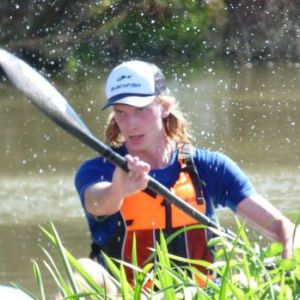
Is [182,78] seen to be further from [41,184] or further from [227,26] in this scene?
[41,184]

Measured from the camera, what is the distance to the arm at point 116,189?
410 cm

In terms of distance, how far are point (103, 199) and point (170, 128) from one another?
0.57 m

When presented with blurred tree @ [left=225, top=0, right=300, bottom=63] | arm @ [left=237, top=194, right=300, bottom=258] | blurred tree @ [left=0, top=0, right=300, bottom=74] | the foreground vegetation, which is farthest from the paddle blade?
blurred tree @ [left=225, top=0, right=300, bottom=63]

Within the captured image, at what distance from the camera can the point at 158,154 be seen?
462 centimetres

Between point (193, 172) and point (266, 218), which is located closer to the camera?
point (266, 218)

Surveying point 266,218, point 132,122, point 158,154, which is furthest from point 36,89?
point 266,218

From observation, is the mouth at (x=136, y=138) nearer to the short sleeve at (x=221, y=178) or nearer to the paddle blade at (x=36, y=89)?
the short sleeve at (x=221, y=178)

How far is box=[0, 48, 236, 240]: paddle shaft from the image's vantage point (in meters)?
3.96

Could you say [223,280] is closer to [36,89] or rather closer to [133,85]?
[36,89]

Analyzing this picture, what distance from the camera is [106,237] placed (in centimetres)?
447

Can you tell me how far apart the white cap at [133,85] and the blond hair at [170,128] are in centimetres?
8

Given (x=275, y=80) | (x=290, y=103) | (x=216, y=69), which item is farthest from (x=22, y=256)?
(x=216, y=69)

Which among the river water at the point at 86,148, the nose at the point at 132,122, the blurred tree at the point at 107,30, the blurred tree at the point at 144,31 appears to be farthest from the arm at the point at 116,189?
the blurred tree at the point at 107,30

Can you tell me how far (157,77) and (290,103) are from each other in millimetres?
9326
